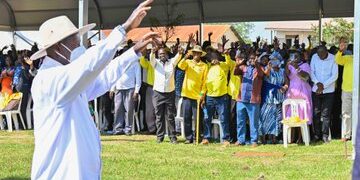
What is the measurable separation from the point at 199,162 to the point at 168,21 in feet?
29.5

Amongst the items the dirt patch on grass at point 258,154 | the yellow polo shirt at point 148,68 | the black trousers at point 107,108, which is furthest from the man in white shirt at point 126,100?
the dirt patch on grass at point 258,154

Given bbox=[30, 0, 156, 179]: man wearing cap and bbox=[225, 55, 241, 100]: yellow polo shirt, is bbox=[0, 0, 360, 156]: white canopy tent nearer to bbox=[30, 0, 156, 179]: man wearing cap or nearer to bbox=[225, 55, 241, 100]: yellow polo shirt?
bbox=[225, 55, 241, 100]: yellow polo shirt

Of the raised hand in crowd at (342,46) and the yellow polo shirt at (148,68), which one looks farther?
the yellow polo shirt at (148,68)

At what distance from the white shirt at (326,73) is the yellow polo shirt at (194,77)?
6.82 ft

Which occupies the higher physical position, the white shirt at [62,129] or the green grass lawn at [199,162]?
the white shirt at [62,129]

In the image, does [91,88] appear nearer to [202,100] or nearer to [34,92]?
[34,92]

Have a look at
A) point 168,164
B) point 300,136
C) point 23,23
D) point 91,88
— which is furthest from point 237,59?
point 23,23

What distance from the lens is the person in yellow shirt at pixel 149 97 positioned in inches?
506

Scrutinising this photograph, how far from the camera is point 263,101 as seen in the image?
1154 centimetres

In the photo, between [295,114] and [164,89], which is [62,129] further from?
[295,114]

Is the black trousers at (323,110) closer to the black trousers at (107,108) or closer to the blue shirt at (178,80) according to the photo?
the blue shirt at (178,80)

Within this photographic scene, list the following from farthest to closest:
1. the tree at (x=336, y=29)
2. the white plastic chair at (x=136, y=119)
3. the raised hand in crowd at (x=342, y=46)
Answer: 1. the tree at (x=336, y=29)
2. the white plastic chair at (x=136, y=119)
3. the raised hand in crowd at (x=342, y=46)

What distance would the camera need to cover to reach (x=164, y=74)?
11.8 metres

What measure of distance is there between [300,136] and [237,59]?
1.91 meters
